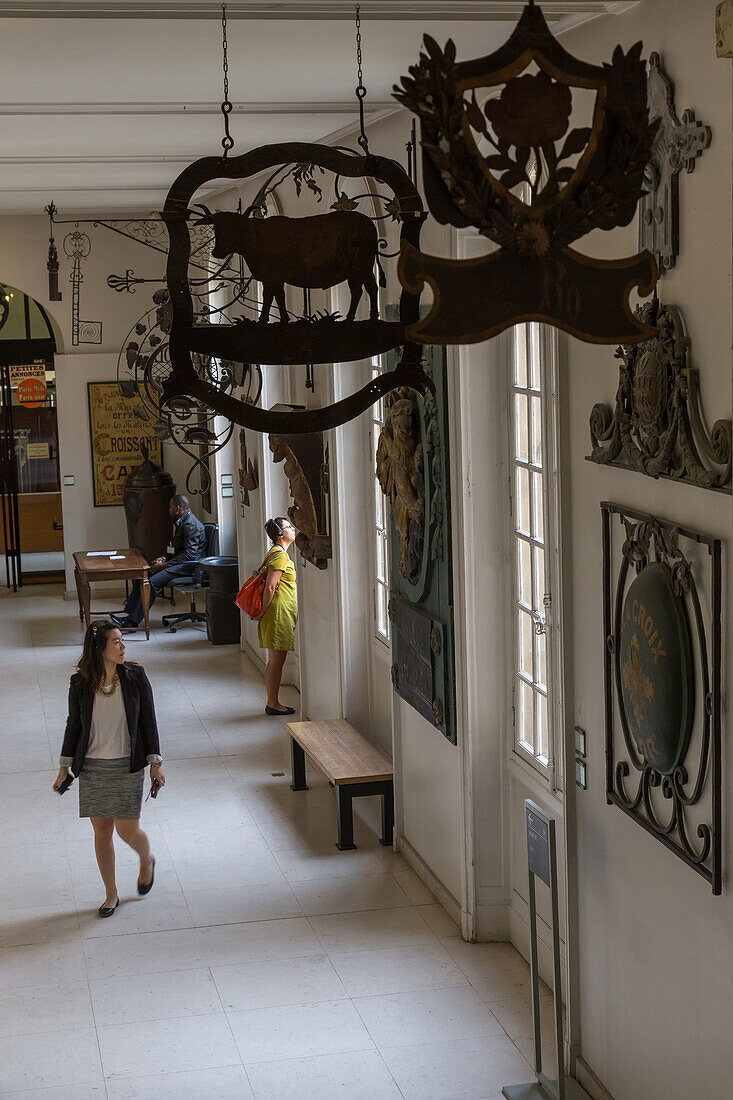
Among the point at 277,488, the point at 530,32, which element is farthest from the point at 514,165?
the point at 277,488

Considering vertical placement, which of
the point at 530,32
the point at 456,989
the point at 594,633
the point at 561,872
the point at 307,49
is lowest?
the point at 456,989

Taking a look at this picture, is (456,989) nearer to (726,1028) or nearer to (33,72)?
(726,1028)

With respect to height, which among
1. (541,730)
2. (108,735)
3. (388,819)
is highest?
(541,730)

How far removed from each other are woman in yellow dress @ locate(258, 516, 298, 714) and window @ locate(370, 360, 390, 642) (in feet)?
4.63

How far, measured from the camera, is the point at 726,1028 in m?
3.70

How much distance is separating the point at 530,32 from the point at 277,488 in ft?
28.9

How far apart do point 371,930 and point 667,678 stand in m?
3.08

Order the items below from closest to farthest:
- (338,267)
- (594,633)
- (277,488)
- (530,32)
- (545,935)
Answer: (530,32), (338,267), (594,633), (545,935), (277,488)

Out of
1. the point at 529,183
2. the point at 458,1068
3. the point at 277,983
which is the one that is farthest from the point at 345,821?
the point at 529,183

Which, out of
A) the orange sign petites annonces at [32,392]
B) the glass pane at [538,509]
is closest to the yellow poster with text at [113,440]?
the orange sign petites annonces at [32,392]

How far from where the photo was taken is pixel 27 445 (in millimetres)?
15547

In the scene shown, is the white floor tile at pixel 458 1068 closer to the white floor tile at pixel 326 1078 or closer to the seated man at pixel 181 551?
the white floor tile at pixel 326 1078

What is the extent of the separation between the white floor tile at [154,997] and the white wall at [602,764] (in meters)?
1.78

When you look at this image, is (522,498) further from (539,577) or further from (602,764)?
(602,764)
